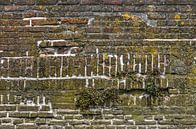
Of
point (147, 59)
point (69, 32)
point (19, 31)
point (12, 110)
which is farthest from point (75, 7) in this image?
point (12, 110)

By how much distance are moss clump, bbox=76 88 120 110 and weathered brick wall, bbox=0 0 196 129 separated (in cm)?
6

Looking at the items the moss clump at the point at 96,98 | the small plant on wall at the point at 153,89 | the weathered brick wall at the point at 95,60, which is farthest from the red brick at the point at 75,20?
the small plant on wall at the point at 153,89

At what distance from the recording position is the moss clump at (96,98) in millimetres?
4168

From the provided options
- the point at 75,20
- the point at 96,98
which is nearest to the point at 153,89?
the point at 96,98

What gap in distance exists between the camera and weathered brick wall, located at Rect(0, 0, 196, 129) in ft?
13.7

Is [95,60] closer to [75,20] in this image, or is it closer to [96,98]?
[96,98]

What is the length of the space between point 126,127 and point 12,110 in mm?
1170

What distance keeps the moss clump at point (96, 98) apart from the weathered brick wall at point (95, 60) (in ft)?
0.19

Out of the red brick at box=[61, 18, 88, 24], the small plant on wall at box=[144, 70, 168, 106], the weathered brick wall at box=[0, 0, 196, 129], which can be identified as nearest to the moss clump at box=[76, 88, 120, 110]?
the weathered brick wall at box=[0, 0, 196, 129]

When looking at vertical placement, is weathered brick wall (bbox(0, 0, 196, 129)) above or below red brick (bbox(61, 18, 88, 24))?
below

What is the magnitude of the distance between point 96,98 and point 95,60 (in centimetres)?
39

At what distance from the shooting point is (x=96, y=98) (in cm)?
418

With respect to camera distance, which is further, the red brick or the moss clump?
the red brick

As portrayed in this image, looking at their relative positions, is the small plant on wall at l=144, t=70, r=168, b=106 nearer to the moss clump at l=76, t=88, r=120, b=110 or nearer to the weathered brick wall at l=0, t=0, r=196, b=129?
the weathered brick wall at l=0, t=0, r=196, b=129
